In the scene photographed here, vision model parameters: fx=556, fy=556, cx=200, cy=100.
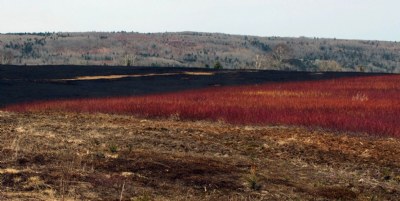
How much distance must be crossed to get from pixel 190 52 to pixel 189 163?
158m

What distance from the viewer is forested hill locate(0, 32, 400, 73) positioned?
135m

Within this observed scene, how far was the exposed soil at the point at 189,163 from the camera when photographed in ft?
29.7

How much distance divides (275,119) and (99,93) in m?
17.2

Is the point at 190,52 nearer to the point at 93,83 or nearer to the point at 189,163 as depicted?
the point at 93,83

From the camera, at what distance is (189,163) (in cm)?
1149

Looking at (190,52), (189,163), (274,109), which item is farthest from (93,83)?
(190,52)

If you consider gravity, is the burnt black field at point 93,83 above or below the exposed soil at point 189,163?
below

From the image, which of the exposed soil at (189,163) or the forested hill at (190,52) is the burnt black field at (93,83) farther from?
the forested hill at (190,52)

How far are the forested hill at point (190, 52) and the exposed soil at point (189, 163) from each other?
4131 inches

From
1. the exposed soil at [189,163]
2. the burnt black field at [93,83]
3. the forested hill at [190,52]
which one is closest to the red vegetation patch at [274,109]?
the exposed soil at [189,163]

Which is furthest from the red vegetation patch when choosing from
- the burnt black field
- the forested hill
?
the forested hill

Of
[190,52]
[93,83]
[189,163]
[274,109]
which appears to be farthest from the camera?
[190,52]

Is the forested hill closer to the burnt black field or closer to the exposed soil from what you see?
the burnt black field

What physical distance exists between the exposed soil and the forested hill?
10493cm
